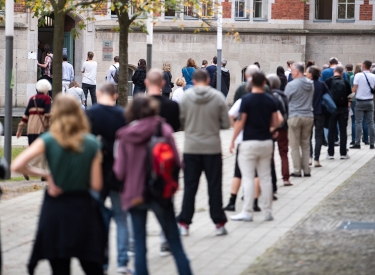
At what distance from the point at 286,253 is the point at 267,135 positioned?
1.98m

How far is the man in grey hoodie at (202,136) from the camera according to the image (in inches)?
393

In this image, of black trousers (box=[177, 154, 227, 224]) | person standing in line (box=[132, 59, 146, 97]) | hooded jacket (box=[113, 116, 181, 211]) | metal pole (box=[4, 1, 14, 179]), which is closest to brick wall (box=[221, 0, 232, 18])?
person standing in line (box=[132, 59, 146, 97])

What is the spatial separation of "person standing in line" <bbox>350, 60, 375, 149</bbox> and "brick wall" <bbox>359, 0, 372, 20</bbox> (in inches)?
597

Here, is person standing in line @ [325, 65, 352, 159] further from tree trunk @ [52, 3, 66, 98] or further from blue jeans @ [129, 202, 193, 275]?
blue jeans @ [129, 202, 193, 275]

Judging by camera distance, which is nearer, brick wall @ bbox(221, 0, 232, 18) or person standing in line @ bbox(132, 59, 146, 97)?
person standing in line @ bbox(132, 59, 146, 97)

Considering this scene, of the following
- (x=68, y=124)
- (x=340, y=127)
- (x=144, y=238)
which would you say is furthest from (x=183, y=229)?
(x=340, y=127)

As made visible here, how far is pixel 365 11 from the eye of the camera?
116 ft

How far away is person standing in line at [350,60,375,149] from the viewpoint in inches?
793

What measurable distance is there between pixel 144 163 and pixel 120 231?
4.63ft

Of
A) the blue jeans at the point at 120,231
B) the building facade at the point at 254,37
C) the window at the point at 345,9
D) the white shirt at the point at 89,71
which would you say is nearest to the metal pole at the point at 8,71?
the blue jeans at the point at 120,231

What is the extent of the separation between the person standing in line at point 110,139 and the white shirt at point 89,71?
18.8m

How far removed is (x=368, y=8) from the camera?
Result: 3525 centimetres

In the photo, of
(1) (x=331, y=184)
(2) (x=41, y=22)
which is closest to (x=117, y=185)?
(1) (x=331, y=184)

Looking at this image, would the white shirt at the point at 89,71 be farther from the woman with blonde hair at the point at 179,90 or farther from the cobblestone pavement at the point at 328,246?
the cobblestone pavement at the point at 328,246
